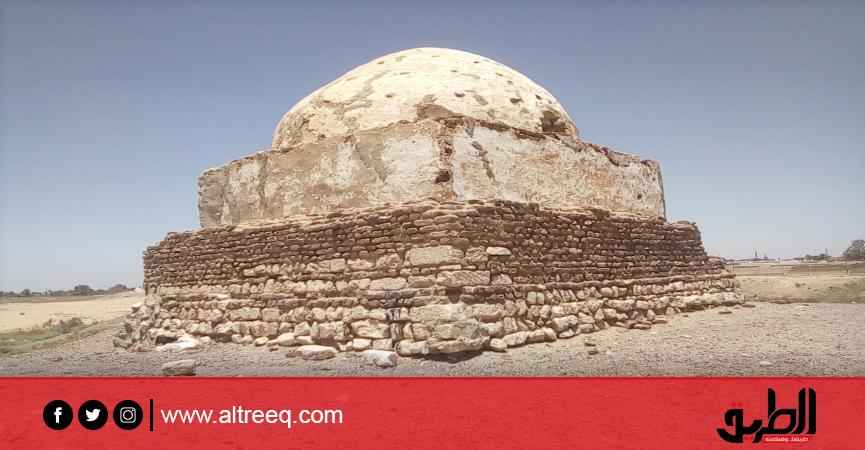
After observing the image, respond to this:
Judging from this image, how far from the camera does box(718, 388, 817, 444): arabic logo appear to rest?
3.68 meters

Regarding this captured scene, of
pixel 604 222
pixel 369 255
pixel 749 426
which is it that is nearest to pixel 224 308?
pixel 369 255

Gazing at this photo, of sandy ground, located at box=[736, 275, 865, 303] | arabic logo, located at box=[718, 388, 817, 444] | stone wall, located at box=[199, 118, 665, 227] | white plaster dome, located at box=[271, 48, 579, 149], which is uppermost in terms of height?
white plaster dome, located at box=[271, 48, 579, 149]

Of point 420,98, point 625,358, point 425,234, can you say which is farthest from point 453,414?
point 420,98

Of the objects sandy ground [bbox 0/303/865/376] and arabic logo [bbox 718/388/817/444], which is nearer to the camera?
arabic logo [bbox 718/388/817/444]

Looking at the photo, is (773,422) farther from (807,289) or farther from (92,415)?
(807,289)

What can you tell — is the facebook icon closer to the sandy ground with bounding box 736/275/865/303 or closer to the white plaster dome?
the white plaster dome

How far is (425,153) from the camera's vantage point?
24.1 ft

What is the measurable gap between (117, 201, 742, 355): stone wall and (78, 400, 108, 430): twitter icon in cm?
277

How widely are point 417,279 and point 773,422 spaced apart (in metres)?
3.70

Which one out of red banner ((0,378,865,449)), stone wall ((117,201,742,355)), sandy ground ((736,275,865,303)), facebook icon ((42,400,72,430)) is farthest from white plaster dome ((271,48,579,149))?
sandy ground ((736,275,865,303))

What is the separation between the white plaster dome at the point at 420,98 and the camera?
8.55 meters

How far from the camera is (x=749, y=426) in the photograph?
3773 mm

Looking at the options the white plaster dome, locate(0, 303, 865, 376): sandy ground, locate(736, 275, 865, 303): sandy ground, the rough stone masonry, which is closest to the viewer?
locate(0, 303, 865, 376): sandy ground

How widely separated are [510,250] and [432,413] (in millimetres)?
3087
